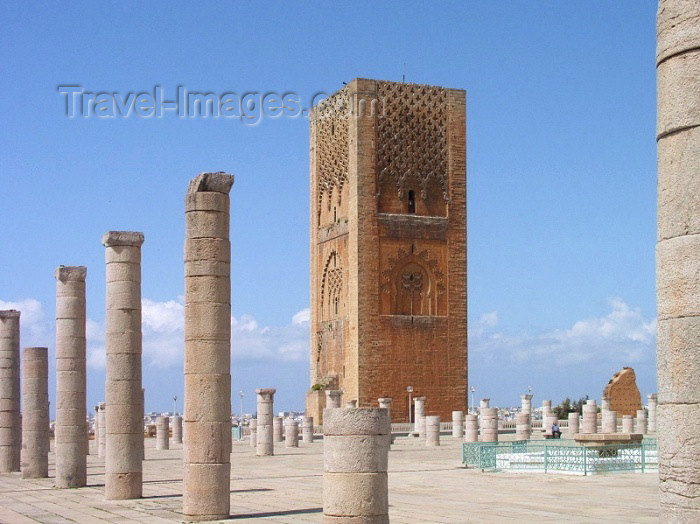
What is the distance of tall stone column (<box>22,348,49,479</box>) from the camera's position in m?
16.2

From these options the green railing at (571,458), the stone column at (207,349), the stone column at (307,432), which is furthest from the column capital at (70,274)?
the stone column at (307,432)

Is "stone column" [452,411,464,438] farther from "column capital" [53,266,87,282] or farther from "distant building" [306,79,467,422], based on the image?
"column capital" [53,266,87,282]

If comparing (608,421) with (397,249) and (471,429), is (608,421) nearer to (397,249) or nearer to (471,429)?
(471,429)

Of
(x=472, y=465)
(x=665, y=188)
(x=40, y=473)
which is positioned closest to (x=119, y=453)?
(x=40, y=473)

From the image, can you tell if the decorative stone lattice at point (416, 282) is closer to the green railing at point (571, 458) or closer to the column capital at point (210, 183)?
the green railing at point (571, 458)

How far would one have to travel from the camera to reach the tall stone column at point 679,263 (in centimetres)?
502

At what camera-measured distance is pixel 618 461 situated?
618 inches

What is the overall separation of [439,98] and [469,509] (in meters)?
28.0

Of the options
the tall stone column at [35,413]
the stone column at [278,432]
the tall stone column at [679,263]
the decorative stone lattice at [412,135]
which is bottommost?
the stone column at [278,432]

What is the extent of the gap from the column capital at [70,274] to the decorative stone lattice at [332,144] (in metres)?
A: 22.7

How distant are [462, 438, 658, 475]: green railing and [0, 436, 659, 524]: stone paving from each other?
0.31m

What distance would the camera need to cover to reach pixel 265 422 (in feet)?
76.6

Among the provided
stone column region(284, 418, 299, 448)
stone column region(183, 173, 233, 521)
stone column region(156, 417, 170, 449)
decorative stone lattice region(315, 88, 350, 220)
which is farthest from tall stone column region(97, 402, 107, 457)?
decorative stone lattice region(315, 88, 350, 220)

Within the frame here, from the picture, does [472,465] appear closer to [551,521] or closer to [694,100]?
[551,521]
